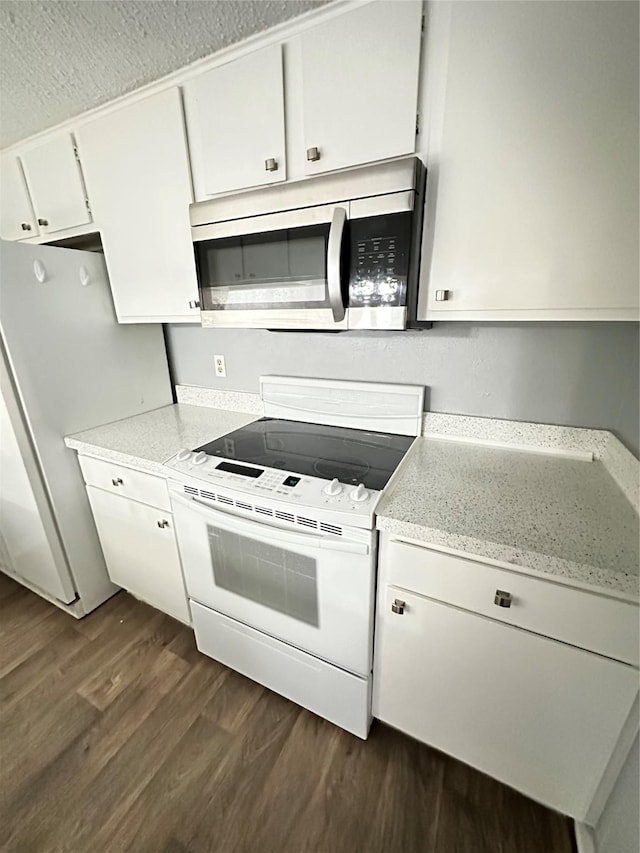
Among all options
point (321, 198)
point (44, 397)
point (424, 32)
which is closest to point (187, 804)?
point (44, 397)

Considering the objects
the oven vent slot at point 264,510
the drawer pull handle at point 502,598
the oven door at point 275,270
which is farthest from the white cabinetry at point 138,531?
the drawer pull handle at point 502,598

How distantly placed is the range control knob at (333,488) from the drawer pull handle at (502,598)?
457 millimetres

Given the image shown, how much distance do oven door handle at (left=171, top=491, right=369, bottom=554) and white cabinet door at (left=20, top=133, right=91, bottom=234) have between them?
1291mm

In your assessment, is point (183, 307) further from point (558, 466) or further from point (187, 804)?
point (187, 804)

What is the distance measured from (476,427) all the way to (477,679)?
0.78 metres

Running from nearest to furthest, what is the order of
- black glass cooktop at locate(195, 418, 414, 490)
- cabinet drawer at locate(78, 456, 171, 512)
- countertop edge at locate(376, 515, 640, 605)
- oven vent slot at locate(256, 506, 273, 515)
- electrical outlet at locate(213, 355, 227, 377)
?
countertop edge at locate(376, 515, 640, 605) < oven vent slot at locate(256, 506, 273, 515) < black glass cooktop at locate(195, 418, 414, 490) < cabinet drawer at locate(78, 456, 171, 512) < electrical outlet at locate(213, 355, 227, 377)

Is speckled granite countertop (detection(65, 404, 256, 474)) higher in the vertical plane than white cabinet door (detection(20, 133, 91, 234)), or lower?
lower

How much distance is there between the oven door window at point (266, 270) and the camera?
1.04 m

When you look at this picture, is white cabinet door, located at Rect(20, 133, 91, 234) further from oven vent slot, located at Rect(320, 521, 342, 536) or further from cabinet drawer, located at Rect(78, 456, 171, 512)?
oven vent slot, located at Rect(320, 521, 342, 536)

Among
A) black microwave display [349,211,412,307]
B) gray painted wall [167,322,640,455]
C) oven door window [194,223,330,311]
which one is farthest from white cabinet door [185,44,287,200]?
gray painted wall [167,322,640,455]

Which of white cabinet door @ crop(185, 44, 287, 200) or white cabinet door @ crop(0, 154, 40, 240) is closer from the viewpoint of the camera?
white cabinet door @ crop(185, 44, 287, 200)

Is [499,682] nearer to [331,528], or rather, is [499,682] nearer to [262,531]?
[331,528]

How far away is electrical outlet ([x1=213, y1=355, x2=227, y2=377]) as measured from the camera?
1782mm

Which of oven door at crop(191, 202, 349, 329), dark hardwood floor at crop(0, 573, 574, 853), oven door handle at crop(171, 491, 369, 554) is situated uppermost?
oven door at crop(191, 202, 349, 329)
